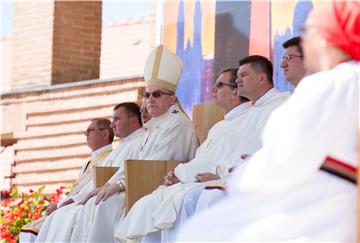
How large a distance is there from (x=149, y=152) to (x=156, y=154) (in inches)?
5.8

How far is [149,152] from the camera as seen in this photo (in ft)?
31.8

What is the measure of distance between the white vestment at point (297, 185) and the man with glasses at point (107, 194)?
476cm

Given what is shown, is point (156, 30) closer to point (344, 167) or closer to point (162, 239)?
point (162, 239)

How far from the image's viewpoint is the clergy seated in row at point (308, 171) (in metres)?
4.59

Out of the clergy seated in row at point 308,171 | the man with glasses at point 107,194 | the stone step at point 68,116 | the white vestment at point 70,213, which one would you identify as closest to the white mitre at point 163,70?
the man with glasses at point 107,194

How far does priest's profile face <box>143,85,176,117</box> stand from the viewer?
9664 millimetres

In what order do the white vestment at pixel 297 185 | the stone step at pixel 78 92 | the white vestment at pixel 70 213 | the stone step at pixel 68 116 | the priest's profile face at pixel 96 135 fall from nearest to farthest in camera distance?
the white vestment at pixel 297 185 → the white vestment at pixel 70 213 → the priest's profile face at pixel 96 135 → the stone step at pixel 78 92 → the stone step at pixel 68 116

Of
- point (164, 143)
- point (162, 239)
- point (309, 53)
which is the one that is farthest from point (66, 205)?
point (309, 53)

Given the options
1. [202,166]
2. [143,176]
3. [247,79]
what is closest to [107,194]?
[143,176]

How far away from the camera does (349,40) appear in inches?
188

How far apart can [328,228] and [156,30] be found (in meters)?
9.32

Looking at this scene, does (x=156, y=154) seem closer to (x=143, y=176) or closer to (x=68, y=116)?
(x=143, y=176)

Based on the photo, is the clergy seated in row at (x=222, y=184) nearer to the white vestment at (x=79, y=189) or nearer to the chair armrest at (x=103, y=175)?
the chair armrest at (x=103, y=175)

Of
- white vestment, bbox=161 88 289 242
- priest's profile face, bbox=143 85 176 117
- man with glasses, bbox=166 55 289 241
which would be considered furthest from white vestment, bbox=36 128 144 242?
man with glasses, bbox=166 55 289 241
